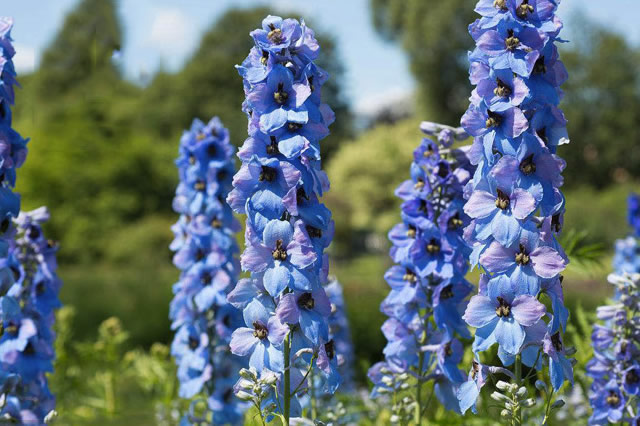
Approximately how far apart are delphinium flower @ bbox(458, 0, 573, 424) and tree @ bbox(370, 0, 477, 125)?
37441 millimetres

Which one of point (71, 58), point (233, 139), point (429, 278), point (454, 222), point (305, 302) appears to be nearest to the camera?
point (305, 302)

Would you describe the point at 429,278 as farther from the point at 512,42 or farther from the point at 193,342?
the point at 193,342

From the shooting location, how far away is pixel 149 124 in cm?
4219

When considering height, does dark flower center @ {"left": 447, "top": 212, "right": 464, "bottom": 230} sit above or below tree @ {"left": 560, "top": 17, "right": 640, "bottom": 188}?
below

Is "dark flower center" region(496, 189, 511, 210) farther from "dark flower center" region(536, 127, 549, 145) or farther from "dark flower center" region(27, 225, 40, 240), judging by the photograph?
"dark flower center" region(27, 225, 40, 240)

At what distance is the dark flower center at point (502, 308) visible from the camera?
2484 millimetres

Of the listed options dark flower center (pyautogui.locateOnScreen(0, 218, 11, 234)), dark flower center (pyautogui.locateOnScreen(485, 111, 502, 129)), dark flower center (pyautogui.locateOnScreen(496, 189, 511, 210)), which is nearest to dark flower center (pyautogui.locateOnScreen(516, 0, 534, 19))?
dark flower center (pyautogui.locateOnScreen(485, 111, 502, 129))

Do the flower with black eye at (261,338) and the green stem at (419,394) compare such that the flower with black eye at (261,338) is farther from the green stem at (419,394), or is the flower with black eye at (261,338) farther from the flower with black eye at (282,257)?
the green stem at (419,394)

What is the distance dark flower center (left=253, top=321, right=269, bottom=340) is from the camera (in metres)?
2.59

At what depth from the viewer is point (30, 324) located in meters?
3.64

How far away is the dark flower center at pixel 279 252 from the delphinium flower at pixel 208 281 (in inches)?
67.4

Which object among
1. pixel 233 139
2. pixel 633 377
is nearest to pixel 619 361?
pixel 633 377

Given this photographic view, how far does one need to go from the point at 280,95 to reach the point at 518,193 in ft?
2.92

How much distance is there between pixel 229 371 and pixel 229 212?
963mm
